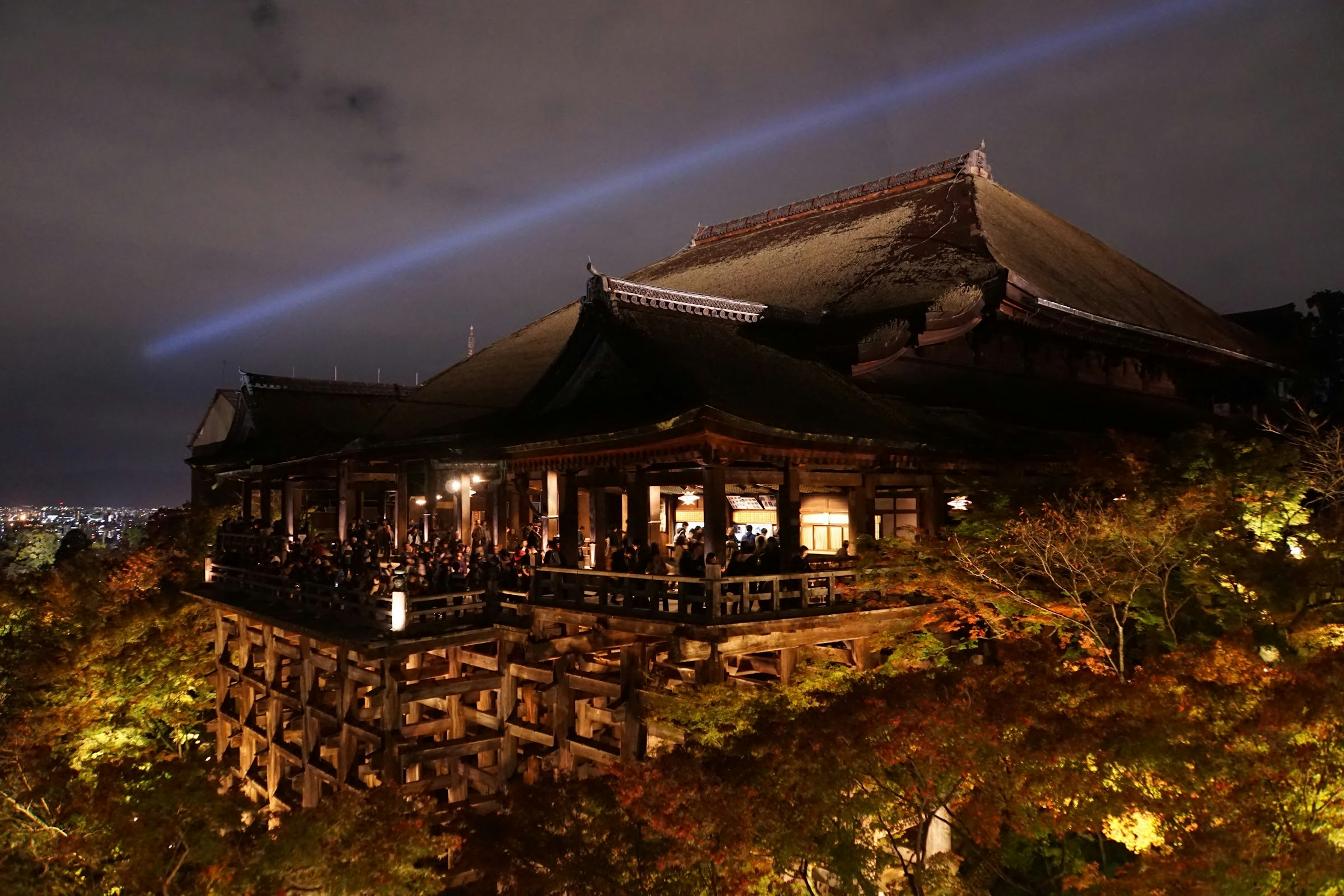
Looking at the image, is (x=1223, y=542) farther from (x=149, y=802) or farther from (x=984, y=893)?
(x=149, y=802)

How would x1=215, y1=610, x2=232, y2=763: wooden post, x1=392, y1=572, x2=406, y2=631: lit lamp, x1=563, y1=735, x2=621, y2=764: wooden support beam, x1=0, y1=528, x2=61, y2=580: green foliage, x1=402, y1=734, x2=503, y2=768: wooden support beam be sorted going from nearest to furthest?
x1=563, y1=735, x2=621, y2=764: wooden support beam, x1=392, y1=572, x2=406, y2=631: lit lamp, x1=402, y1=734, x2=503, y2=768: wooden support beam, x1=215, y1=610, x2=232, y2=763: wooden post, x1=0, y1=528, x2=61, y2=580: green foliage

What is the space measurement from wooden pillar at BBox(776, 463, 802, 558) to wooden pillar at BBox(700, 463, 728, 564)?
1.44 metres

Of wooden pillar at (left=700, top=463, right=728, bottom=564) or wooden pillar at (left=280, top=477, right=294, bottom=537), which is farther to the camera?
wooden pillar at (left=280, top=477, right=294, bottom=537)

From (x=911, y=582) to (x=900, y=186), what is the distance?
752 inches

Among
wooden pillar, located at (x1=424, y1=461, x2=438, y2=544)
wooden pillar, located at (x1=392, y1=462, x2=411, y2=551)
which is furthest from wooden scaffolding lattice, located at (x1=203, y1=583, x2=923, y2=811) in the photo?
wooden pillar, located at (x1=424, y1=461, x2=438, y2=544)

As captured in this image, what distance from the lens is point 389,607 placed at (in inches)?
607

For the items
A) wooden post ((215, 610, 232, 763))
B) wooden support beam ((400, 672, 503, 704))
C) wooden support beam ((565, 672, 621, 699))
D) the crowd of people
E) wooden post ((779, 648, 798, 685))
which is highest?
the crowd of people

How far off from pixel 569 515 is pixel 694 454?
4137 mm

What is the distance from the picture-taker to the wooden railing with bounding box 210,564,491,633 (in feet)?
50.0

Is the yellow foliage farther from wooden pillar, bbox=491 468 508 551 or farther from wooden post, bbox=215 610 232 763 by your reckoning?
wooden post, bbox=215 610 232 763

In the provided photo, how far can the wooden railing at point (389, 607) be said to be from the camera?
600 inches

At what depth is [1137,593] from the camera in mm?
13305

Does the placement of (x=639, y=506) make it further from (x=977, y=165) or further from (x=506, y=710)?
(x=977, y=165)

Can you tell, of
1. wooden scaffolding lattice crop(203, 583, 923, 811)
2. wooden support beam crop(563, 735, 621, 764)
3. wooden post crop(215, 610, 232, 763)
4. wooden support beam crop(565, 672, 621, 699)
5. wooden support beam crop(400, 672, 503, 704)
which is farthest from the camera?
wooden post crop(215, 610, 232, 763)
